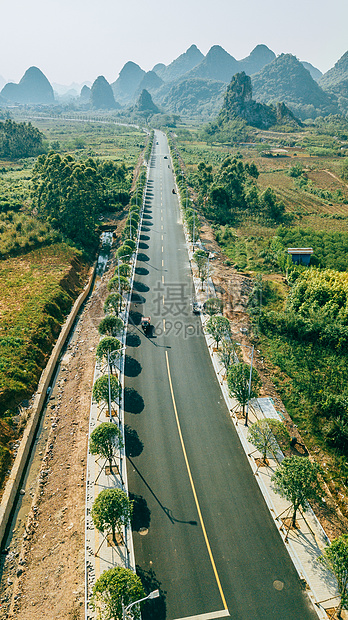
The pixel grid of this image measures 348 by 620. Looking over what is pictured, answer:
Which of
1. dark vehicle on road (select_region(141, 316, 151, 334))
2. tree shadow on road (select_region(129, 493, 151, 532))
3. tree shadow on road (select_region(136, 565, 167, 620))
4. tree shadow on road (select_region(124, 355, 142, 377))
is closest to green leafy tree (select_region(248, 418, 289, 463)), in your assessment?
tree shadow on road (select_region(129, 493, 151, 532))

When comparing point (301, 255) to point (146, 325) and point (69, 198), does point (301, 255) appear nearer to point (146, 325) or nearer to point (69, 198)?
point (146, 325)

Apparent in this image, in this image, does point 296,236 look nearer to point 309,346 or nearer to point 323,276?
point 323,276

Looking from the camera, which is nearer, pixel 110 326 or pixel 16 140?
pixel 110 326

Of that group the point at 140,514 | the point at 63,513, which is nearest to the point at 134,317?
the point at 63,513

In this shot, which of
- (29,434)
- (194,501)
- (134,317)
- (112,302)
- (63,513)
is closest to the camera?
(63,513)

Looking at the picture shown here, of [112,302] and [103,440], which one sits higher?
[112,302]

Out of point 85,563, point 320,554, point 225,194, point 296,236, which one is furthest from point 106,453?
point 225,194
